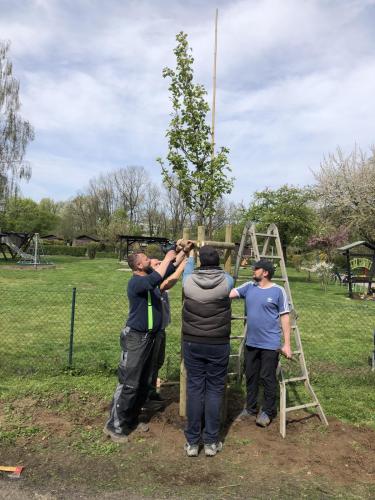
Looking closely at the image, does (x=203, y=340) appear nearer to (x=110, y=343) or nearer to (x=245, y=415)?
(x=245, y=415)

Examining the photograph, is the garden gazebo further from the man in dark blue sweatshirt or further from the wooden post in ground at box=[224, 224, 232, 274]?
the man in dark blue sweatshirt

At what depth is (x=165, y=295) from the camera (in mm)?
5336

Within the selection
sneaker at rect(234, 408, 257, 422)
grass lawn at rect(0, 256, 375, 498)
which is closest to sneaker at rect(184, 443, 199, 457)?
grass lawn at rect(0, 256, 375, 498)

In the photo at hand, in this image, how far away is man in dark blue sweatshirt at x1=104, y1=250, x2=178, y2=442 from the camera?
13.1 feet

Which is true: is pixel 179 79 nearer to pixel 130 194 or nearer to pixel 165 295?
pixel 165 295

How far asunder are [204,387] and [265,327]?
94 centimetres

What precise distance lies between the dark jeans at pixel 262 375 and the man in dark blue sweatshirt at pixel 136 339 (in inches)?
43.8

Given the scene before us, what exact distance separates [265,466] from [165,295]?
2330 millimetres

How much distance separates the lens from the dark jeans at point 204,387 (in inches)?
149

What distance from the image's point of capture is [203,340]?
376 cm

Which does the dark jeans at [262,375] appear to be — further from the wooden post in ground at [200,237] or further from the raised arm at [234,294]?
the wooden post in ground at [200,237]

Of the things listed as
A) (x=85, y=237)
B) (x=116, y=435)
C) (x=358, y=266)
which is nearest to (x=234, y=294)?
(x=116, y=435)

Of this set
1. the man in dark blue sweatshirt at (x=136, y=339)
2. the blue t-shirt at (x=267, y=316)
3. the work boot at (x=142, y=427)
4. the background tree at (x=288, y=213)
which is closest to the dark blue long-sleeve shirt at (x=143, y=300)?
the man in dark blue sweatshirt at (x=136, y=339)

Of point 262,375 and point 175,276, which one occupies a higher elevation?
point 175,276
